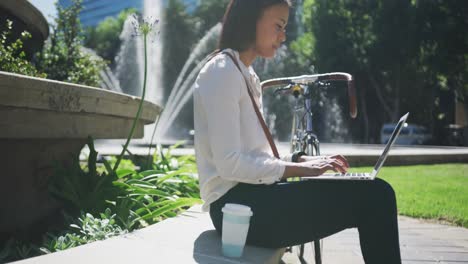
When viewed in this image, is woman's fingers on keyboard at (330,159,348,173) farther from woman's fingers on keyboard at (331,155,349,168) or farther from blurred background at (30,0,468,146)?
blurred background at (30,0,468,146)

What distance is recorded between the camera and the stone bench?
6.59 ft

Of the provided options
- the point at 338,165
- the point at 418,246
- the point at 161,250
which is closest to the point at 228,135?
the point at 338,165

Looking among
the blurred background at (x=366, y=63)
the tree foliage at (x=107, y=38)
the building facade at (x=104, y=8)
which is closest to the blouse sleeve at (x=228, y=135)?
the blurred background at (x=366, y=63)

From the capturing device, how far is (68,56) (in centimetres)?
802

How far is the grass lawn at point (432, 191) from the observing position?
5.02 m

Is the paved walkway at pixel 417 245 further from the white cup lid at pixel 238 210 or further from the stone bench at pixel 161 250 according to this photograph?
the white cup lid at pixel 238 210

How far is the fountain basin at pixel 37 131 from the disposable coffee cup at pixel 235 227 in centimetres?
155

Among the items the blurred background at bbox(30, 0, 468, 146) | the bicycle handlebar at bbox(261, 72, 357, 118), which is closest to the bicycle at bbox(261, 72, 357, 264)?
the bicycle handlebar at bbox(261, 72, 357, 118)

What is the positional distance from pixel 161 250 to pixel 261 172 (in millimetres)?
585

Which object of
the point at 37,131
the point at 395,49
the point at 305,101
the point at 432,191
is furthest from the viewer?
the point at 395,49

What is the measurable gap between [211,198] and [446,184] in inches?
226

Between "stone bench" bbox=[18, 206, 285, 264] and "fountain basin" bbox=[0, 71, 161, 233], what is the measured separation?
1070mm

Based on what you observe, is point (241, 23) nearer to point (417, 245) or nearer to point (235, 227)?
point (235, 227)

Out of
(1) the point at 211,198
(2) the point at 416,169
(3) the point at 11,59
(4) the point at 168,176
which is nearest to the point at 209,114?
(1) the point at 211,198
